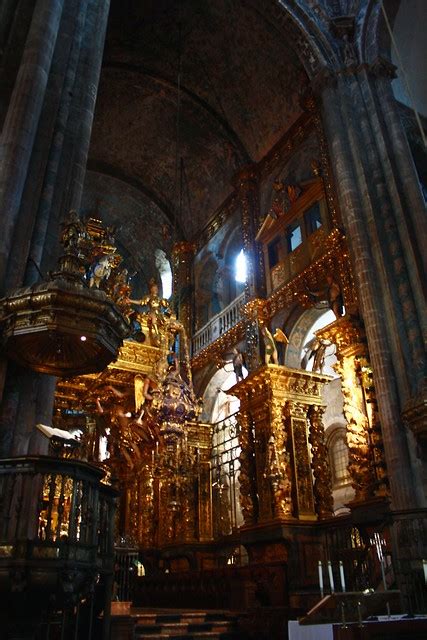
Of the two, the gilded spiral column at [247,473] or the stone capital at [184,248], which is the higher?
the stone capital at [184,248]

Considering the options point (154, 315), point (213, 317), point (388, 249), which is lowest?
point (388, 249)

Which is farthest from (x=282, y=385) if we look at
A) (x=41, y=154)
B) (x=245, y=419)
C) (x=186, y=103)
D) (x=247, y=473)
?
(x=186, y=103)

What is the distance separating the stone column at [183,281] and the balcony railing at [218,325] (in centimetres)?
57

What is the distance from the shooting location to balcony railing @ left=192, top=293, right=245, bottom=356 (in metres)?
15.6

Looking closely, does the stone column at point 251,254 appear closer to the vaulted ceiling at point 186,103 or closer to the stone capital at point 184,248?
the vaulted ceiling at point 186,103

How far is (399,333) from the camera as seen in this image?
9367 millimetres

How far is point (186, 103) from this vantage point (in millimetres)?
17391

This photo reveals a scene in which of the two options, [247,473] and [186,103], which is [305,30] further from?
[247,473]

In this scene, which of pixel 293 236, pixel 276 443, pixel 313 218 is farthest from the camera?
pixel 293 236

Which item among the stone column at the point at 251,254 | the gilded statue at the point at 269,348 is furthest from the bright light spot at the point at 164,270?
the gilded statue at the point at 269,348

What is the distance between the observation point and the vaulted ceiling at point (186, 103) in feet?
49.5

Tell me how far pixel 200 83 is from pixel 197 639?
14.5 meters

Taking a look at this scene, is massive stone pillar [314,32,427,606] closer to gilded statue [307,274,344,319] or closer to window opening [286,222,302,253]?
gilded statue [307,274,344,319]

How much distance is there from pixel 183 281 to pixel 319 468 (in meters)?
8.62
